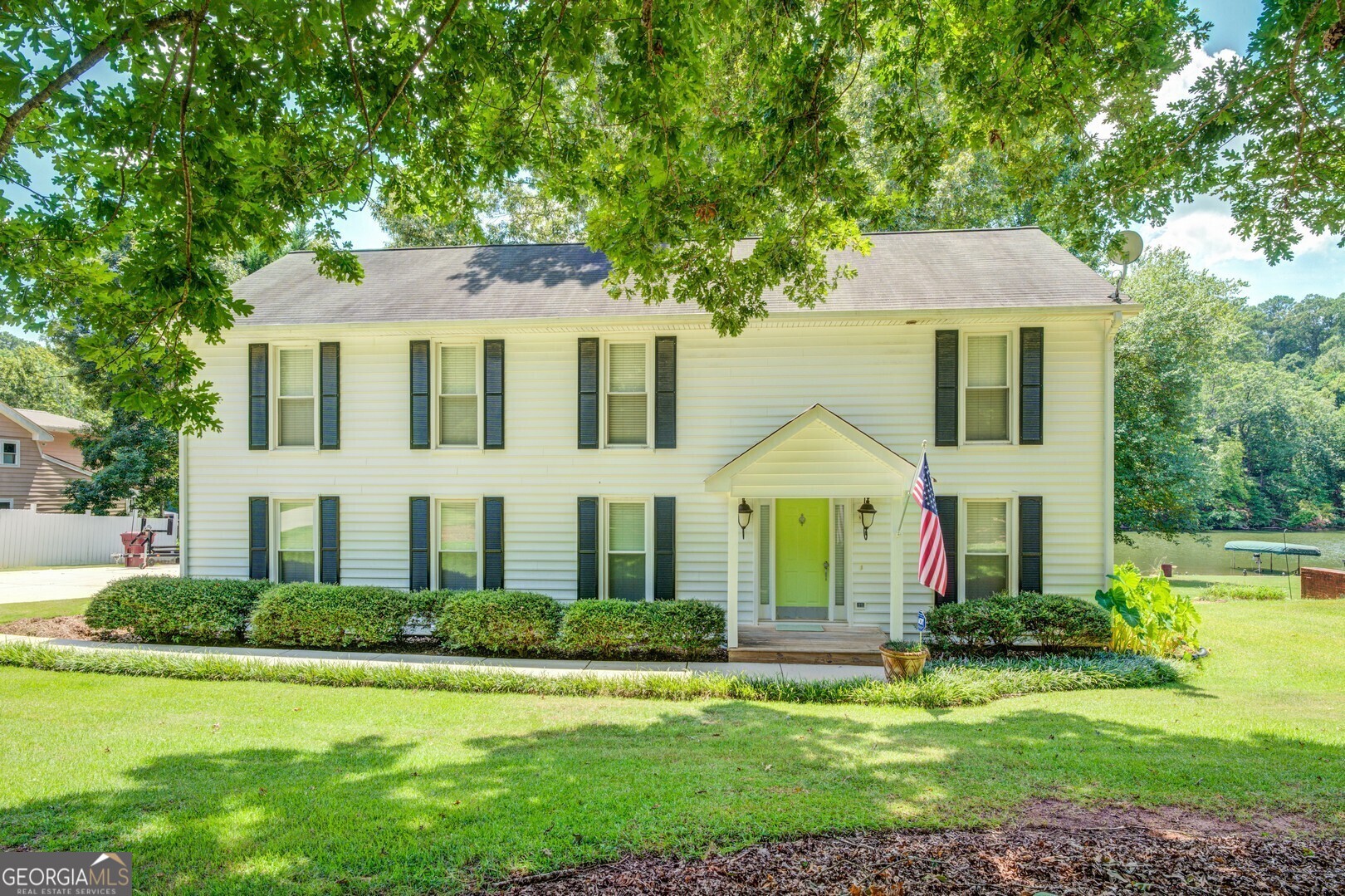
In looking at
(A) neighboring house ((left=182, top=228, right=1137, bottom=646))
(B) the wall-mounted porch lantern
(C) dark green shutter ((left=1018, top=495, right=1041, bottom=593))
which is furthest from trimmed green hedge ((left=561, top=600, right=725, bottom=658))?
(C) dark green shutter ((left=1018, top=495, right=1041, bottom=593))

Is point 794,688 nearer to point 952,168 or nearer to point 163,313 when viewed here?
point 163,313

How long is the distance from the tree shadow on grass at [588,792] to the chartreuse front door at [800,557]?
14.5 ft

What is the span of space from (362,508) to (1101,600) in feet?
36.9

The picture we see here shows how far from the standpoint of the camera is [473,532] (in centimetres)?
1109

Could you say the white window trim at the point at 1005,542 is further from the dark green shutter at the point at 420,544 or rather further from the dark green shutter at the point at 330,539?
the dark green shutter at the point at 330,539

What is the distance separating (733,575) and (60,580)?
16709 mm

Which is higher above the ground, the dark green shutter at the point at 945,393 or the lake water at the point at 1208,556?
the dark green shutter at the point at 945,393

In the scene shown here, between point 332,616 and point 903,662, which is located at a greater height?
point 332,616

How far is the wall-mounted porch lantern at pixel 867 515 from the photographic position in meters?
10.5

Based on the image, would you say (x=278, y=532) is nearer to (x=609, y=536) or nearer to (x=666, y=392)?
(x=609, y=536)

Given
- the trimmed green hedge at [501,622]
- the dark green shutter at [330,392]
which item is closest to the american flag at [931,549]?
the trimmed green hedge at [501,622]

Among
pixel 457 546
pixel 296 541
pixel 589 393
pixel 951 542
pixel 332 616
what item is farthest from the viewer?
pixel 296 541

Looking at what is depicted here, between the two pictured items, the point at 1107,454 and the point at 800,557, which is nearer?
the point at 1107,454

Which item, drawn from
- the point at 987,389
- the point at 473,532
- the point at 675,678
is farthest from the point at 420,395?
the point at 987,389
